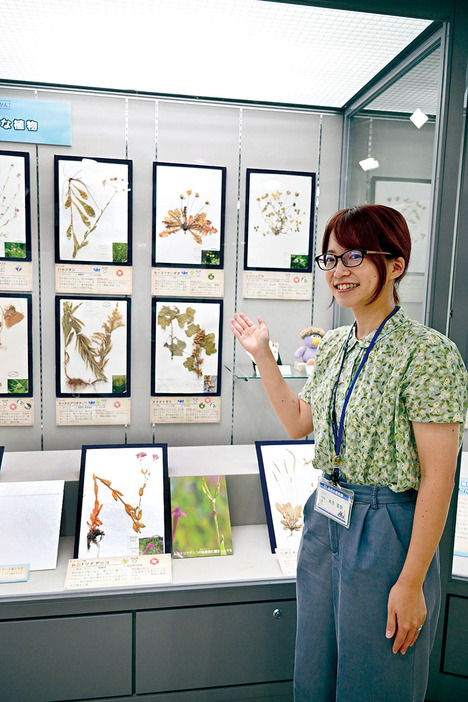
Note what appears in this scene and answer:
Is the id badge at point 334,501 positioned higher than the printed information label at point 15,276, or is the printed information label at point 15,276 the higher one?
the printed information label at point 15,276

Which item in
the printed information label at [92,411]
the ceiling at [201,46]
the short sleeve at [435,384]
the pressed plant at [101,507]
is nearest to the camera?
the short sleeve at [435,384]

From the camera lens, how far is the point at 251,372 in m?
2.15

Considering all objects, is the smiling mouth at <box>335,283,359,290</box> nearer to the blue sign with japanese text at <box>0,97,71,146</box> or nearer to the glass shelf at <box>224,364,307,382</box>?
the glass shelf at <box>224,364,307,382</box>

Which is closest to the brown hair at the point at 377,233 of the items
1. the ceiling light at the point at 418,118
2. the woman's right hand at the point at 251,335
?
the woman's right hand at the point at 251,335

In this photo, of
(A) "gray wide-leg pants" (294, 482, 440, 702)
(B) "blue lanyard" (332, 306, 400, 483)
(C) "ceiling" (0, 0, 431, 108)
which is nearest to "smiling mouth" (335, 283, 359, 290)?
(B) "blue lanyard" (332, 306, 400, 483)

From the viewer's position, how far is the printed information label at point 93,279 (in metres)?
2.01

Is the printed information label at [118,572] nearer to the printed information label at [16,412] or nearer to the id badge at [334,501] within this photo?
the printed information label at [16,412]

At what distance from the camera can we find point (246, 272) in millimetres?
2119

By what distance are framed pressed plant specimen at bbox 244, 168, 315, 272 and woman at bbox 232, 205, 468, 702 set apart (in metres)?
0.82

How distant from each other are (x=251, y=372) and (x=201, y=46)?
1223 mm

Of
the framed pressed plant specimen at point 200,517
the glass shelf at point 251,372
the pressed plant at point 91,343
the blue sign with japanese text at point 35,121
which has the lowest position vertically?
the framed pressed plant specimen at point 200,517

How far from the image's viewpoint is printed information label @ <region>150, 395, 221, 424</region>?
214cm

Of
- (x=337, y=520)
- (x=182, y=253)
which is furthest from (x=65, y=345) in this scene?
(x=337, y=520)

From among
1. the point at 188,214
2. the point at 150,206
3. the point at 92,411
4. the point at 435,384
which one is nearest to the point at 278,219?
the point at 188,214
